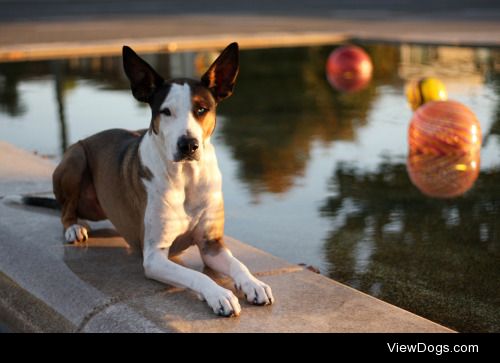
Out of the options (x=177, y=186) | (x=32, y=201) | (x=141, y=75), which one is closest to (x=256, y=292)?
(x=177, y=186)

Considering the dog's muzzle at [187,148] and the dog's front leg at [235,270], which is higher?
the dog's muzzle at [187,148]

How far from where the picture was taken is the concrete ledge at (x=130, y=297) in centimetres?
424

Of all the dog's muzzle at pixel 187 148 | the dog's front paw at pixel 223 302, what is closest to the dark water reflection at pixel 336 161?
the dog's front paw at pixel 223 302

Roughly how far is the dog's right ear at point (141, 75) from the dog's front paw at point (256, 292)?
1139mm

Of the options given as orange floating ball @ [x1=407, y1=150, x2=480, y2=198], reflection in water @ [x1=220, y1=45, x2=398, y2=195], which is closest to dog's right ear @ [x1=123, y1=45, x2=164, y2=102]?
reflection in water @ [x1=220, y1=45, x2=398, y2=195]

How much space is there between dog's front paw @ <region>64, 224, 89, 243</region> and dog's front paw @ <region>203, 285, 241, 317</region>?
136 centimetres

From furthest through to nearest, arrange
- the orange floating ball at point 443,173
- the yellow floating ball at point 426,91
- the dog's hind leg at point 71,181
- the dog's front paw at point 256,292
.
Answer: the yellow floating ball at point 426,91, the orange floating ball at point 443,173, the dog's hind leg at point 71,181, the dog's front paw at point 256,292

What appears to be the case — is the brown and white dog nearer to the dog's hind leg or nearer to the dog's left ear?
the dog's left ear

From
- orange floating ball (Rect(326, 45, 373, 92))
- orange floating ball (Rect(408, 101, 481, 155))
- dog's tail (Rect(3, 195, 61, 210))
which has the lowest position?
dog's tail (Rect(3, 195, 61, 210))

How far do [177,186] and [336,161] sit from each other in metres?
3.98

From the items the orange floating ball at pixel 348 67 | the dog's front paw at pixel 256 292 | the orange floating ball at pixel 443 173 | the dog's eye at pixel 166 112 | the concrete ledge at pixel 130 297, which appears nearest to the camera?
the concrete ledge at pixel 130 297

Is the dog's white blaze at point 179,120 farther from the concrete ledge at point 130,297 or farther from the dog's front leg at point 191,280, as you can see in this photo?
the concrete ledge at point 130,297

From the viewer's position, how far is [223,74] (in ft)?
15.9

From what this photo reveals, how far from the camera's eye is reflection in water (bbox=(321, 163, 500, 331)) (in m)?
5.05
